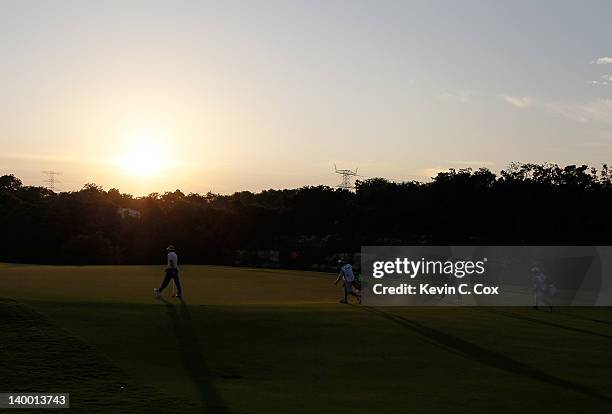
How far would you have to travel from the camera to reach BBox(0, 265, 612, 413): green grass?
54.2 ft

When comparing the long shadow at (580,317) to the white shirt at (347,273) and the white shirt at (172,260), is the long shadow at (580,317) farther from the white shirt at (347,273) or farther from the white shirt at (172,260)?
the white shirt at (172,260)

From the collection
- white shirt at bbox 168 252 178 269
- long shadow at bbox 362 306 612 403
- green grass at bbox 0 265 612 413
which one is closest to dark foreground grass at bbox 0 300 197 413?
green grass at bbox 0 265 612 413

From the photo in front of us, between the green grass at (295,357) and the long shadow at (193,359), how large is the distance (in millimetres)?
44

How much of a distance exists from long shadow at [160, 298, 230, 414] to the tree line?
5780 cm

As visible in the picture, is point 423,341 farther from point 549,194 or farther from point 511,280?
point 549,194

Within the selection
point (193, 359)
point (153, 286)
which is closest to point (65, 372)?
point (193, 359)

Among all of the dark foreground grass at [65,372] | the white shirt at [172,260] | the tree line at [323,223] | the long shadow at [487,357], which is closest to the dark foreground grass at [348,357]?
the long shadow at [487,357]

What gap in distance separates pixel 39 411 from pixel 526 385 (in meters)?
11.1

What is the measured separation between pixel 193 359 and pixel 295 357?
2849 mm

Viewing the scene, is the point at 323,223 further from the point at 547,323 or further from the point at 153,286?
the point at 547,323

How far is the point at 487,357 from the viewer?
71.6ft

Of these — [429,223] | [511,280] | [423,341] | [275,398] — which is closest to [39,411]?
[275,398]

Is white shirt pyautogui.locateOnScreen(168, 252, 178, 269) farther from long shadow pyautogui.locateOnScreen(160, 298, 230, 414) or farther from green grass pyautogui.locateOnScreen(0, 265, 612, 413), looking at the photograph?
long shadow pyautogui.locateOnScreen(160, 298, 230, 414)

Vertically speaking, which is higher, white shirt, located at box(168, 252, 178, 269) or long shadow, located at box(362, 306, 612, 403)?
white shirt, located at box(168, 252, 178, 269)
